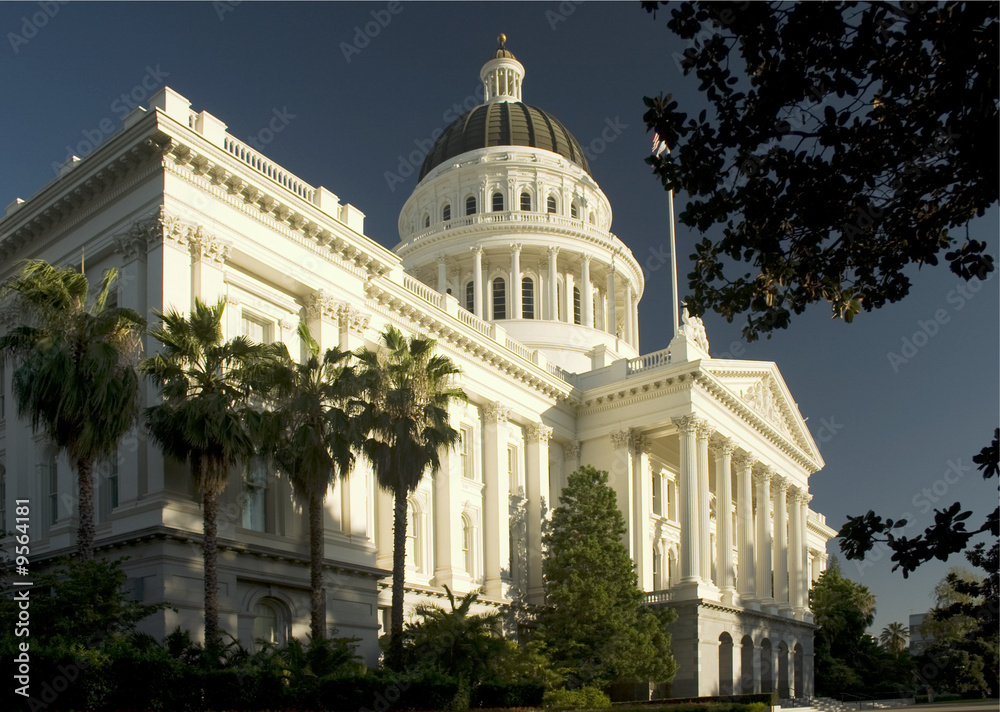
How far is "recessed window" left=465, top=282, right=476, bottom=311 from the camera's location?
209 ft

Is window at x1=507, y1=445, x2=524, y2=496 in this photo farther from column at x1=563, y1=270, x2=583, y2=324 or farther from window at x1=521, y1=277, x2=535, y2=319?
column at x1=563, y1=270, x2=583, y2=324

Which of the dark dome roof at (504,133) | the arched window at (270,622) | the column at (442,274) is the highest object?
the dark dome roof at (504,133)

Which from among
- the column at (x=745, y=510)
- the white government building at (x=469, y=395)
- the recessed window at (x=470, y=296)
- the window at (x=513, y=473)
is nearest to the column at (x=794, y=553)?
the white government building at (x=469, y=395)

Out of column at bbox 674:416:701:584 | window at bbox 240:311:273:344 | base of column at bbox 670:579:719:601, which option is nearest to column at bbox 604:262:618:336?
column at bbox 674:416:701:584

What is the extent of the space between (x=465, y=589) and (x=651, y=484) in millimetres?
14555

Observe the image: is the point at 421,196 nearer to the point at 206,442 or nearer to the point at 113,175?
the point at 113,175

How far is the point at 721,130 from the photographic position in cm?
1012

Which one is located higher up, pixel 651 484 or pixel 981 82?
pixel 981 82

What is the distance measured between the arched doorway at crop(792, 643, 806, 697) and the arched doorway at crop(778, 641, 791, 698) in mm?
971

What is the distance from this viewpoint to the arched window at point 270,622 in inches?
1140

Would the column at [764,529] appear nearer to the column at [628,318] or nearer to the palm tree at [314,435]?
the column at [628,318]

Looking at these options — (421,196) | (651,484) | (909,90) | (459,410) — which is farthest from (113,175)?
(421,196)

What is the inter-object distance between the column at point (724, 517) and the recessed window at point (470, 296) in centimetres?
1947

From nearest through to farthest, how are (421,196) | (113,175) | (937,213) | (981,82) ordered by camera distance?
1. (981,82)
2. (937,213)
3. (113,175)
4. (421,196)
